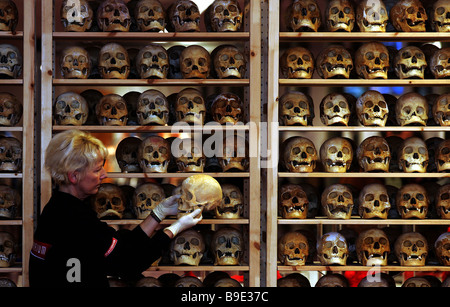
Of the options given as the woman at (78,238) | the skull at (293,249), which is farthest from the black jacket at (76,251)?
the skull at (293,249)

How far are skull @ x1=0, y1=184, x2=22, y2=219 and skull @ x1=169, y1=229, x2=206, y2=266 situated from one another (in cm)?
103

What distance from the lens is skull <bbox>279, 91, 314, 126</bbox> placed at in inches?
141

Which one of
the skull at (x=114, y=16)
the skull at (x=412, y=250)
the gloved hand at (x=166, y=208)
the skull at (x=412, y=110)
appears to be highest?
the skull at (x=114, y=16)

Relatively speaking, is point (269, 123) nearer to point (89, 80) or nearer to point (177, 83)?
point (177, 83)

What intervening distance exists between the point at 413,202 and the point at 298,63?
1.18 metres

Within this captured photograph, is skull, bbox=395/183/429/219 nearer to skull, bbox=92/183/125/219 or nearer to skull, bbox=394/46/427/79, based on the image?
skull, bbox=394/46/427/79

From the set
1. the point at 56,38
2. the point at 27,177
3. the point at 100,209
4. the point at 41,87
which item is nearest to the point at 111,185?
the point at 100,209

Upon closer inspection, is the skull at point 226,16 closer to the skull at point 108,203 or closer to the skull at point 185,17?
the skull at point 185,17

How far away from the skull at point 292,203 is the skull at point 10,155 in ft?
5.63

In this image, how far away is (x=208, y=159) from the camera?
12.0 feet

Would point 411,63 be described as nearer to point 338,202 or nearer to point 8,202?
point 338,202

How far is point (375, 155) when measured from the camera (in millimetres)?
3541

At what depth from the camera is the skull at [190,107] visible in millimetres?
3541
